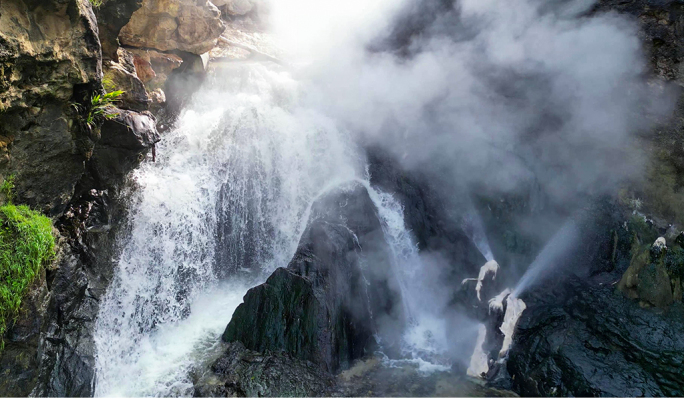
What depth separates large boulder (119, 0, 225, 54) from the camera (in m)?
7.24

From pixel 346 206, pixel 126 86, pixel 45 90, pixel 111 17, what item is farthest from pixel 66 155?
pixel 346 206

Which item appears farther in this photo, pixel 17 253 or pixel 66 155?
pixel 66 155

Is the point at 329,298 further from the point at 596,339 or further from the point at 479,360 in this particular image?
the point at 596,339

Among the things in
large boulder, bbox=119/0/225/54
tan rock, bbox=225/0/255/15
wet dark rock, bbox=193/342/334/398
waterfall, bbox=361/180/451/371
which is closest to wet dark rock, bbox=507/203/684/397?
waterfall, bbox=361/180/451/371

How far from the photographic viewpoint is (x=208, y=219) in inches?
273

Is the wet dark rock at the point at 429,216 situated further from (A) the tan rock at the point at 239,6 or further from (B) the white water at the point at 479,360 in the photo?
(A) the tan rock at the point at 239,6

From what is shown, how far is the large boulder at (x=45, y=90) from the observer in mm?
4039

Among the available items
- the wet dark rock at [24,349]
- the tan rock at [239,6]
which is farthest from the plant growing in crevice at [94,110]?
the tan rock at [239,6]

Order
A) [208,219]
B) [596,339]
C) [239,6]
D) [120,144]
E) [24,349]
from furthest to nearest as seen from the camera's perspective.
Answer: [239,6]
[208,219]
[596,339]
[120,144]
[24,349]

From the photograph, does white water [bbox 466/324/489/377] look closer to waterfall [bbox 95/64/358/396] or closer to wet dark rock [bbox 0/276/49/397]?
waterfall [bbox 95/64/358/396]

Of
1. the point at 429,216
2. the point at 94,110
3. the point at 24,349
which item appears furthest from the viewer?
the point at 429,216

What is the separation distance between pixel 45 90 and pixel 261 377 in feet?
14.1

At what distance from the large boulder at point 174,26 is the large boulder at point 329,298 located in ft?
14.2

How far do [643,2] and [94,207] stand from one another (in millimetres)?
10771
